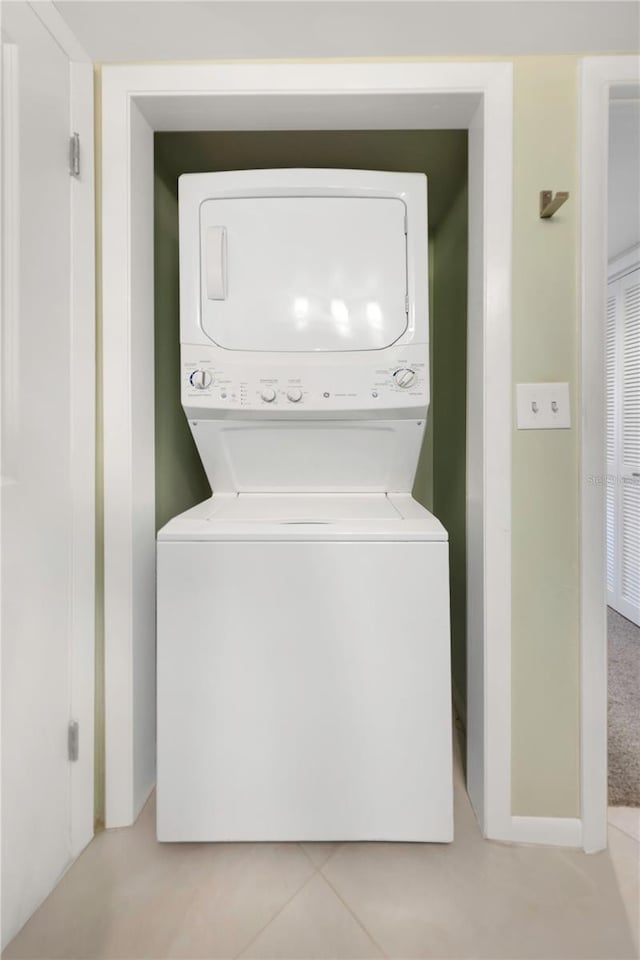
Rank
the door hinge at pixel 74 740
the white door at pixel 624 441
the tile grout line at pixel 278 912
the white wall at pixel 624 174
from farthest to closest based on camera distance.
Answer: the white door at pixel 624 441 → the white wall at pixel 624 174 → the door hinge at pixel 74 740 → the tile grout line at pixel 278 912

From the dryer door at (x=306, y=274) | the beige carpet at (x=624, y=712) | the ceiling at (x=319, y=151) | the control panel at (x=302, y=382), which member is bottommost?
the beige carpet at (x=624, y=712)

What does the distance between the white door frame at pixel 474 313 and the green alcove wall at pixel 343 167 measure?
230mm

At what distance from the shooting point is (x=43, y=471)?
3.52ft

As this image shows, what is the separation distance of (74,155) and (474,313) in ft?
3.77

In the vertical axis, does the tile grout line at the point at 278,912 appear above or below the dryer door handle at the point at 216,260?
below

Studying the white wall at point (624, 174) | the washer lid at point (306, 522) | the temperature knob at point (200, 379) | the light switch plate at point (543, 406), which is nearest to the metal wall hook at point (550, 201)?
the white wall at point (624, 174)

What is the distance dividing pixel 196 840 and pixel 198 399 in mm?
1150

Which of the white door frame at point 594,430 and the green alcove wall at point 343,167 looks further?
the green alcove wall at point 343,167

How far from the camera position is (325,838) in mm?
1111

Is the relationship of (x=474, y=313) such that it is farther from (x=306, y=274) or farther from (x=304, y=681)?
(x=304, y=681)

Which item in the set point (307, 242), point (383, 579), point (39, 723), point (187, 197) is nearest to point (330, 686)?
point (383, 579)

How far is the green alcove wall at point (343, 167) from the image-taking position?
4.93ft

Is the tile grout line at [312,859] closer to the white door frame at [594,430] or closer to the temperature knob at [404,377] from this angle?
the white door frame at [594,430]

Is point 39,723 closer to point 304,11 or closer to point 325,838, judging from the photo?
point 325,838
